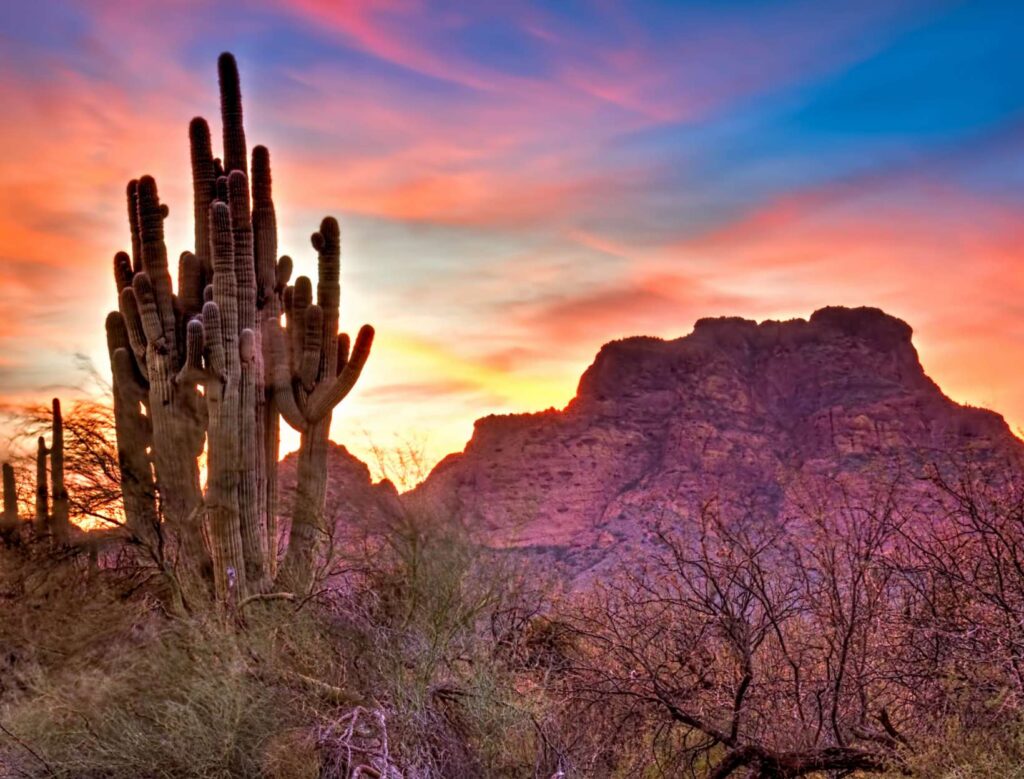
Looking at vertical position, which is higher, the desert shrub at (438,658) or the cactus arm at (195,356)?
the cactus arm at (195,356)

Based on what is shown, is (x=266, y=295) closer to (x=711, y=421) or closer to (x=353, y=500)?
(x=353, y=500)

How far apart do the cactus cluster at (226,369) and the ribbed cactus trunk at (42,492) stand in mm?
1551

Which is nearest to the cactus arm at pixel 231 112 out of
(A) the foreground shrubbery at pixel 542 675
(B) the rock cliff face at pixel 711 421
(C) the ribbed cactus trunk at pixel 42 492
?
(C) the ribbed cactus trunk at pixel 42 492

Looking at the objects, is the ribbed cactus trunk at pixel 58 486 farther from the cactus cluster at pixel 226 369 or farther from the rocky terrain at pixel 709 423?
the rocky terrain at pixel 709 423

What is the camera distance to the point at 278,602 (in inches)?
476

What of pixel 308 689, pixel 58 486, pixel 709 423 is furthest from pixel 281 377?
pixel 709 423

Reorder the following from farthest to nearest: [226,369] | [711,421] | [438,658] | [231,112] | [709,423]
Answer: [711,421], [709,423], [231,112], [226,369], [438,658]

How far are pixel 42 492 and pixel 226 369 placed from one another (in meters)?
3.91

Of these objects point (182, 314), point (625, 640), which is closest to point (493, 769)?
point (625, 640)

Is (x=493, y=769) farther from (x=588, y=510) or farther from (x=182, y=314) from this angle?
(x=588, y=510)

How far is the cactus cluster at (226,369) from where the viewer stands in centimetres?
1367

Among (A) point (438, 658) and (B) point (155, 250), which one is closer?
(A) point (438, 658)

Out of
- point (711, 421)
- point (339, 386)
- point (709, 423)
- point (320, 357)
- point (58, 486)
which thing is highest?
point (711, 421)

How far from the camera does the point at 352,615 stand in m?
10.7
